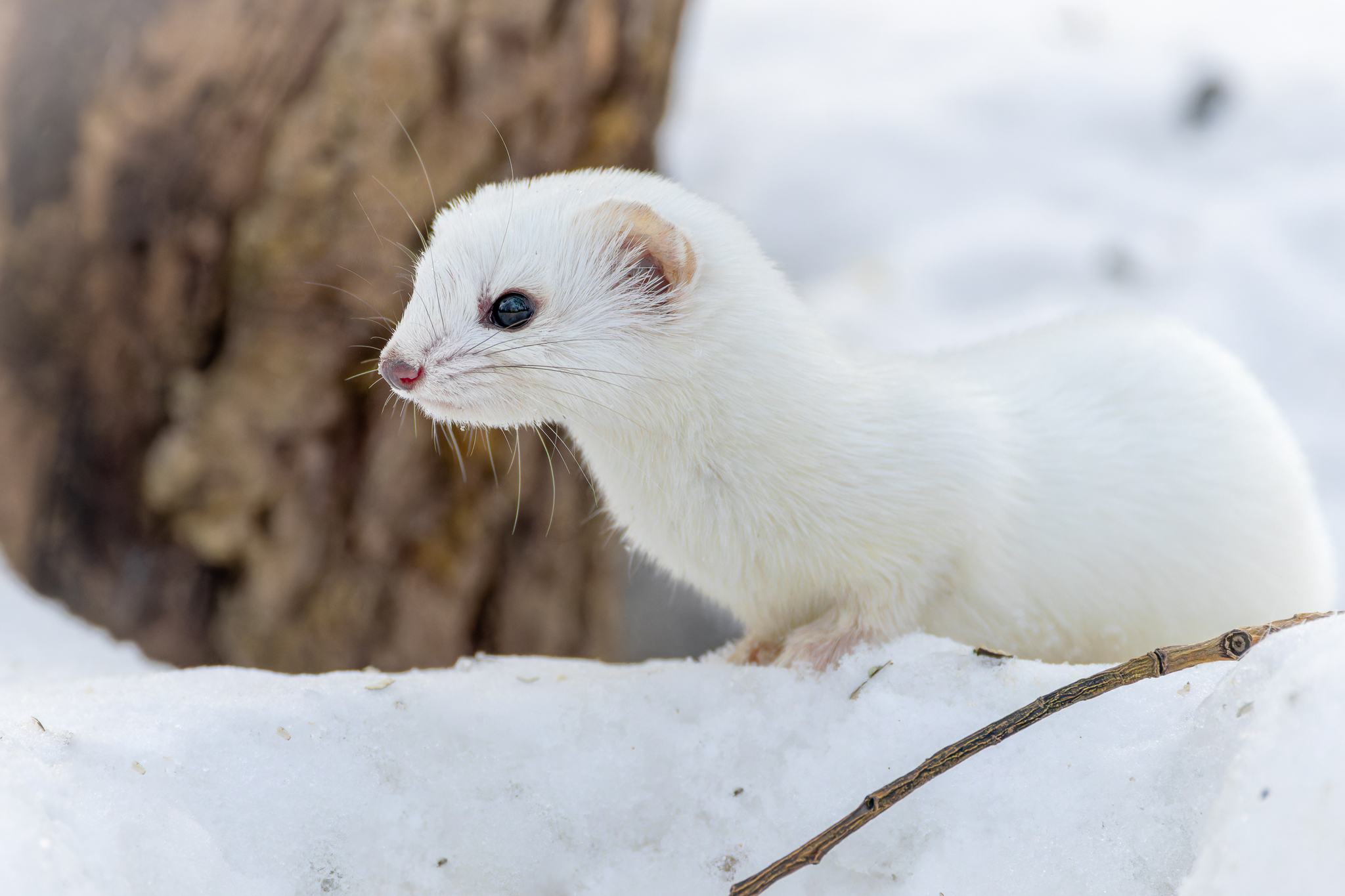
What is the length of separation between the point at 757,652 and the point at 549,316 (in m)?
0.65

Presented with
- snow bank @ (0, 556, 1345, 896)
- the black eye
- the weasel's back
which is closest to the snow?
snow bank @ (0, 556, 1345, 896)

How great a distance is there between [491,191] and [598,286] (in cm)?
26

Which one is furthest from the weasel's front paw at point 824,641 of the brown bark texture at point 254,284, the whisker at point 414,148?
the whisker at point 414,148

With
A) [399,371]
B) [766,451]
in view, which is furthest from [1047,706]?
[399,371]

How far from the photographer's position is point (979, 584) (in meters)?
1.64

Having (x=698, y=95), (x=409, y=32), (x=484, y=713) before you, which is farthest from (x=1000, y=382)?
(x=698, y=95)

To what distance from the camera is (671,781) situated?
4.39ft

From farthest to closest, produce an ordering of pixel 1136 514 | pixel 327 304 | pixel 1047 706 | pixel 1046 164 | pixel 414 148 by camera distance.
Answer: pixel 1046 164
pixel 327 304
pixel 414 148
pixel 1136 514
pixel 1047 706

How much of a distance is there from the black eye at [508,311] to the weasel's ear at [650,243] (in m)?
0.17

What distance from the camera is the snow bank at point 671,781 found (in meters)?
0.96

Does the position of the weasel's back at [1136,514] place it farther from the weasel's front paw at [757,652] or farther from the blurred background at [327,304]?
the blurred background at [327,304]

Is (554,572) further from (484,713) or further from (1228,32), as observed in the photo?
(1228,32)

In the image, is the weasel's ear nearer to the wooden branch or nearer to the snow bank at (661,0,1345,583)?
the wooden branch

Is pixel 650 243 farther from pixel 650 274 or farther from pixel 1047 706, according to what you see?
pixel 1047 706
